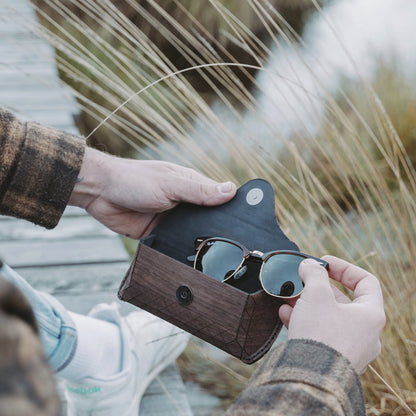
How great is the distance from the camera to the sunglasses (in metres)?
0.87

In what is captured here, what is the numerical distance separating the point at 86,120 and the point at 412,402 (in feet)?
6.77

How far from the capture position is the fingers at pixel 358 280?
2.57ft

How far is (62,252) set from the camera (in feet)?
6.00

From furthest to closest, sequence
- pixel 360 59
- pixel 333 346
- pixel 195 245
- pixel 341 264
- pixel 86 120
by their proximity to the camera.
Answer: pixel 86 120
pixel 360 59
pixel 195 245
pixel 341 264
pixel 333 346

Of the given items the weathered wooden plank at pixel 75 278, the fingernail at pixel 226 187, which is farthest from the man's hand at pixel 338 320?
the weathered wooden plank at pixel 75 278

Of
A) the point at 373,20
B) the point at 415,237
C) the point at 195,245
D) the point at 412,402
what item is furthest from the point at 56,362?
the point at 373,20

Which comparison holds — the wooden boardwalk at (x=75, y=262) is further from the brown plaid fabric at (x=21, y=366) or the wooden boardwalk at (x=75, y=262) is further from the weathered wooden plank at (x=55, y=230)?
the brown plaid fabric at (x=21, y=366)

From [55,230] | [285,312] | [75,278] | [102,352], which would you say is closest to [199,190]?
[285,312]

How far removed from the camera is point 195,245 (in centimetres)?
99

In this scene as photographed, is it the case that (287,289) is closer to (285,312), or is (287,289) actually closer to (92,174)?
(285,312)

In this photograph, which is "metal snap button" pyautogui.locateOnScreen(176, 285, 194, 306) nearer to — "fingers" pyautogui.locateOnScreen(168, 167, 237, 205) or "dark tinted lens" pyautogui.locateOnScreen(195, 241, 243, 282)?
"dark tinted lens" pyautogui.locateOnScreen(195, 241, 243, 282)

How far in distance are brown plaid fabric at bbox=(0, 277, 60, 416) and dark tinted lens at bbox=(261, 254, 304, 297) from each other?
56 centimetres

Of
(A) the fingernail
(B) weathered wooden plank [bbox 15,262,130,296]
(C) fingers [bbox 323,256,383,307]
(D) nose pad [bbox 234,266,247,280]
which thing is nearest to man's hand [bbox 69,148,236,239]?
(A) the fingernail

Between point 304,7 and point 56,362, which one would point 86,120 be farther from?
point 56,362
